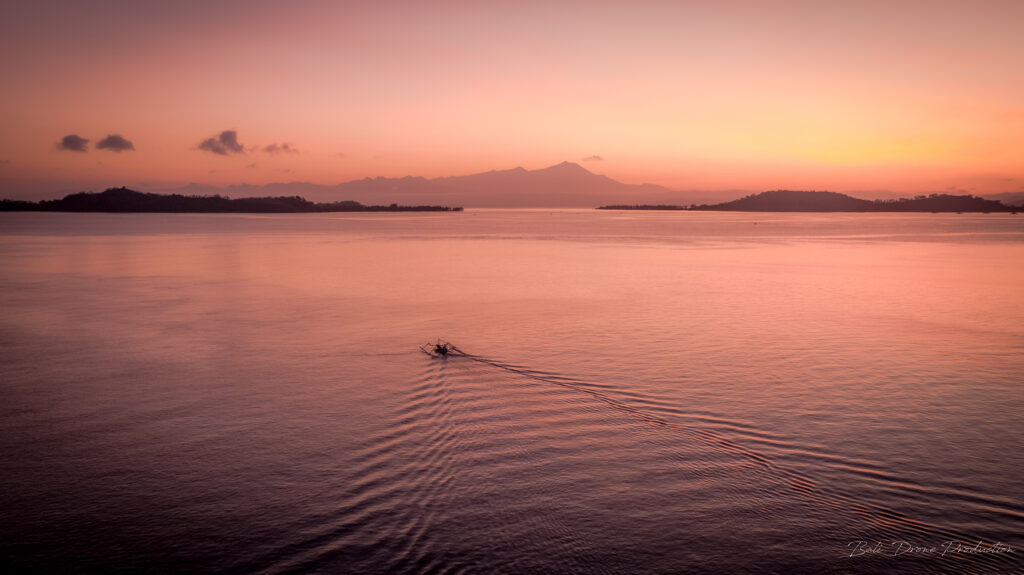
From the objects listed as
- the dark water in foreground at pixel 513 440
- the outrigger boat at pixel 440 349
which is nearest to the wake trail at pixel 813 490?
the dark water in foreground at pixel 513 440

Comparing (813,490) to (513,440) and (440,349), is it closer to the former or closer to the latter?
(513,440)

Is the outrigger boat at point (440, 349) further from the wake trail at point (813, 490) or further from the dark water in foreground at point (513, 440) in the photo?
the wake trail at point (813, 490)

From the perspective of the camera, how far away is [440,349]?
36.0 feet

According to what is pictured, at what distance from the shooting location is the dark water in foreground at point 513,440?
4.76 m

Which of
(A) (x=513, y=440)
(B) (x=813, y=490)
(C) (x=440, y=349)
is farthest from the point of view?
(C) (x=440, y=349)

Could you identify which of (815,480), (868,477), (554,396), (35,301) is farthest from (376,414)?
(35,301)

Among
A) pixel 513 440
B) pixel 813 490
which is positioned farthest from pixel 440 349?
pixel 813 490

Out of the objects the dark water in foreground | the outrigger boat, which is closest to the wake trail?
the dark water in foreground

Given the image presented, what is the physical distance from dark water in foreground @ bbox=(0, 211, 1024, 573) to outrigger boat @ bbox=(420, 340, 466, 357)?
33cm

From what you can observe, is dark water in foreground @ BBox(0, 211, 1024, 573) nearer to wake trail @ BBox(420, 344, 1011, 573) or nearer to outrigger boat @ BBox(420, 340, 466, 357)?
wake trail @ BBox(420, 344, 1011, 573)

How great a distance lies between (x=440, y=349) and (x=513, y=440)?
4.30m

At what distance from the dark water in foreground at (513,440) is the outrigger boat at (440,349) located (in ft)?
1.08

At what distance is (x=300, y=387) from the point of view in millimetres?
9086

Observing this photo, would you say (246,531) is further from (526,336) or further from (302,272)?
(302,272)
